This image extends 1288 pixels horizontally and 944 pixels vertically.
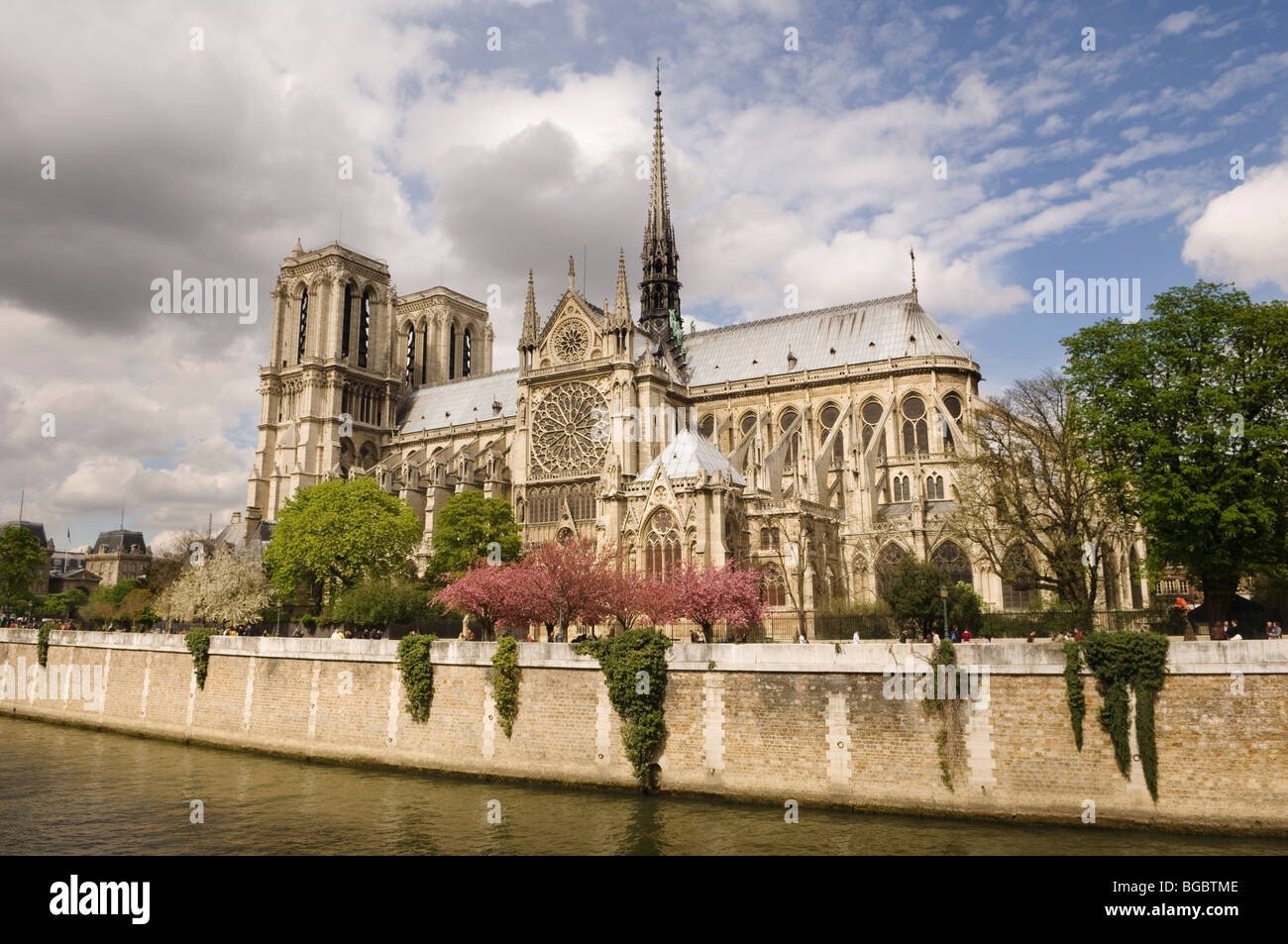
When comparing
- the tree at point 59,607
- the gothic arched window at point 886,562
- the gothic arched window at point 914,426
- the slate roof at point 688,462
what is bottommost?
the tree at point 59,607

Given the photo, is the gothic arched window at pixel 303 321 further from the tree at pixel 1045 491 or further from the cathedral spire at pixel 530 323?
the tree at pixel 1045 491

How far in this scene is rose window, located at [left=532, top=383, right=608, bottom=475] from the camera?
56.3 m

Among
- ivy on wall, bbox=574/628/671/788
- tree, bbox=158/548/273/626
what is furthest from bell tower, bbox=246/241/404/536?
ivy on wall, bbox=574/628/671/788

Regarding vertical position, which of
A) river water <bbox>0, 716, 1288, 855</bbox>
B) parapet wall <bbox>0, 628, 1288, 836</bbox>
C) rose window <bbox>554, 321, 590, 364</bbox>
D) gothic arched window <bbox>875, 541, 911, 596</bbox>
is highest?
rose window <bbox>554, 321, 590, 364</bbox>

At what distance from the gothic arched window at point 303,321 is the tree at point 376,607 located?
4275 cm

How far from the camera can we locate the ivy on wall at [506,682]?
87.7 ft

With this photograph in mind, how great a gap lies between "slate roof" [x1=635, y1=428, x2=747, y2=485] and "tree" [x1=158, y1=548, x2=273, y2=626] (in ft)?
72.0

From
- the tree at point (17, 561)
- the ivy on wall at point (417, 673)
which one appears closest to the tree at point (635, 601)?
the ivy on wall at point (417, 673)

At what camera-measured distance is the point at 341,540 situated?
47.2m

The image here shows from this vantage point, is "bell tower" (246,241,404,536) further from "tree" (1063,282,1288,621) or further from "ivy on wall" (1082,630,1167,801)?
"ivy on wall" (1082,630,1167,801)

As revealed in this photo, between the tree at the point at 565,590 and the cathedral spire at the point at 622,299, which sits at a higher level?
the cathedral spire at the point at 622,299

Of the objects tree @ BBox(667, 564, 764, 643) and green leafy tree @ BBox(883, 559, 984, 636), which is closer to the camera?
green leafy tree @ BBox(883, 559, 984, 636)

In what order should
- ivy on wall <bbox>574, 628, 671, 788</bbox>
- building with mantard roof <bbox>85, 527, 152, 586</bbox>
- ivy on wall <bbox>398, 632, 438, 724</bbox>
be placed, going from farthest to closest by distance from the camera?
1. building with mantard roof <bbox>85, 527, 152, 586</bbox>
2. ivy on wall <bbox>398, 632, 438, 724</bbox>
3. ivy on wall <bbox>574, 628, 671, 788</bbox>
